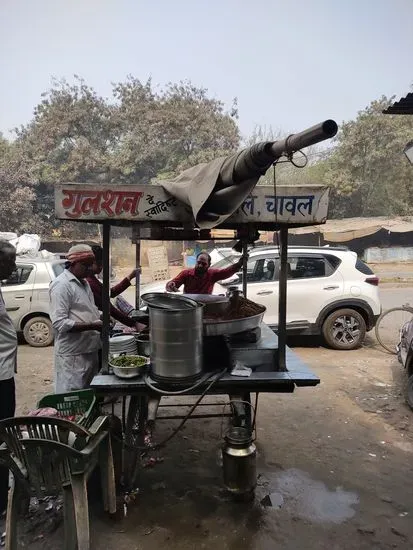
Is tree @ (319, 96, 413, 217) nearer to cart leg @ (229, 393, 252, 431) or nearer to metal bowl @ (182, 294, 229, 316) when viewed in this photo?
metal bowl @ (182, 294, 229, 316)

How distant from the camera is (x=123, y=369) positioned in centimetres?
323

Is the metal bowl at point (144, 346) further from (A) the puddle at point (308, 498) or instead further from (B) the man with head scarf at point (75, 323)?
(A) the puddle at point (308, 498)

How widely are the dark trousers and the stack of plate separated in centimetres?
83

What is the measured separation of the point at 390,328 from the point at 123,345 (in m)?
8.33

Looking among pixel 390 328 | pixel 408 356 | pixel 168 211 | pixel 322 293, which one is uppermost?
pixel 168 211

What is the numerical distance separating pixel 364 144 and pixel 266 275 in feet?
71.1

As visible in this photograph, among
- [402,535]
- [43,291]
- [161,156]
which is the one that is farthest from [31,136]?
[402,535]

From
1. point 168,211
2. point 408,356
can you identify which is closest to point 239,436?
point 168,211

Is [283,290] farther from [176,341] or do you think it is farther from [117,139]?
[117,139]

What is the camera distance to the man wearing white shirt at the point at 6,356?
3.36 meters

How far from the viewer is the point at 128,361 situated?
3352 mm

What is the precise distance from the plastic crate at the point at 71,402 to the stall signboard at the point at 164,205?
1434mm

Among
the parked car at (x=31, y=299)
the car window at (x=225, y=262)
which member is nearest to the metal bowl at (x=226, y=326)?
the car window at (x=225, y=262)

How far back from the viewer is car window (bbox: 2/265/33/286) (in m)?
8.81
